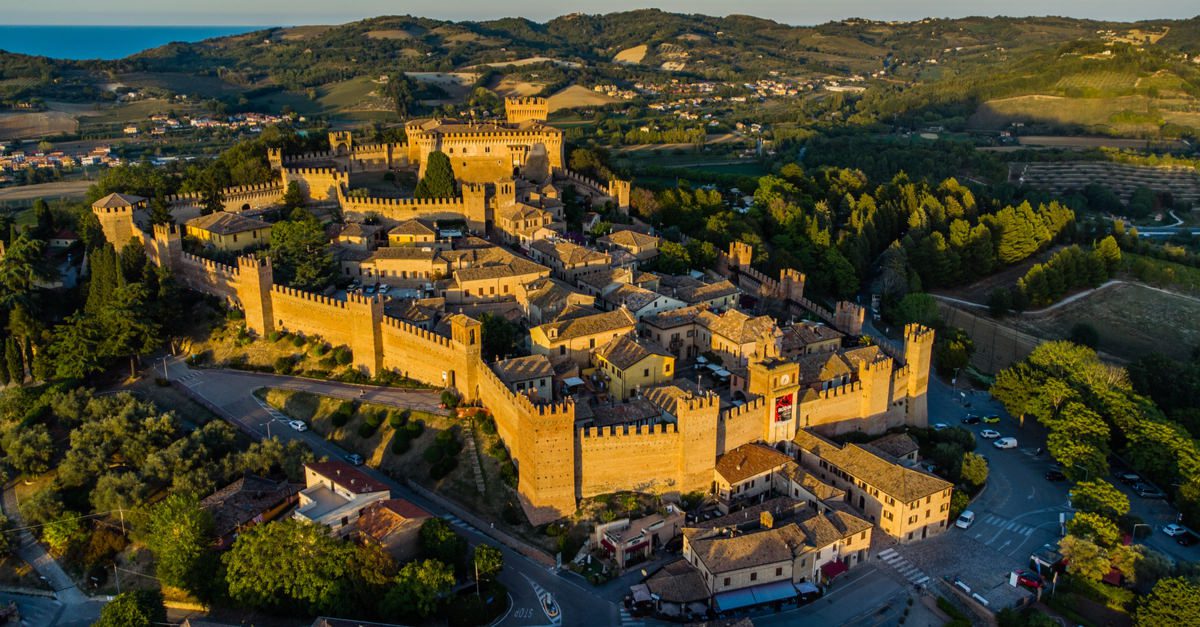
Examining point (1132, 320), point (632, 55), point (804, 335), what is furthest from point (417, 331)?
point (632, 55)

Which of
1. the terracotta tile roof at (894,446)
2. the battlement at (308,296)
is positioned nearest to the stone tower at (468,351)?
the battlement at (308,296)

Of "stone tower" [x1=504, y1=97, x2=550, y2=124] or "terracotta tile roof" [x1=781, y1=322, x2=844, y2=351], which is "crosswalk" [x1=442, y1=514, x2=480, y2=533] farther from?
"stone tower" [x1=504, y1=97, x2=550, y2=124]

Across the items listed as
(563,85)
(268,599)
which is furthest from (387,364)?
(563,85)

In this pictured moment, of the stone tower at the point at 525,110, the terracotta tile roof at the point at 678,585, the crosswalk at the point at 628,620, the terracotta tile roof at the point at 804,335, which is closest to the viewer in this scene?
the crosswalk at the point at 628,620

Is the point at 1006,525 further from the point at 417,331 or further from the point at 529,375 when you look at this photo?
the point at 417,331

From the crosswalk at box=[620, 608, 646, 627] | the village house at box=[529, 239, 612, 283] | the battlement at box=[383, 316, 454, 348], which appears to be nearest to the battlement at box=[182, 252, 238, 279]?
the battlement at box=[383, 316, 454, 348]

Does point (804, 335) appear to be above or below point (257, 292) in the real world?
below

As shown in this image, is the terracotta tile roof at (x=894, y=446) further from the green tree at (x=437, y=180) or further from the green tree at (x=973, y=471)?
the green tree at (x=437, y=180)
